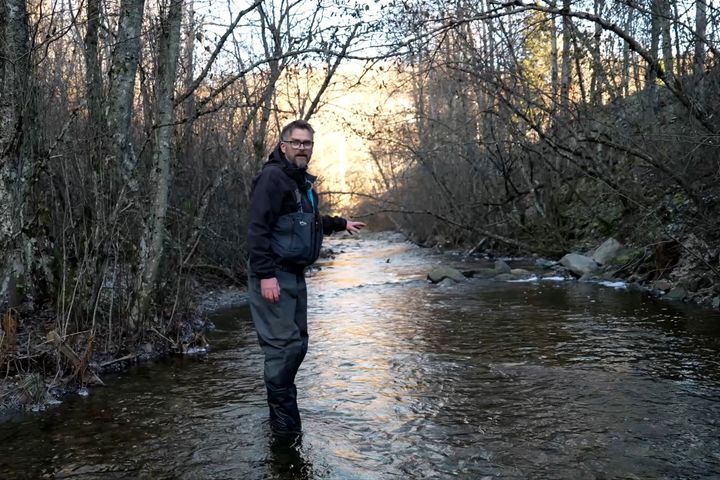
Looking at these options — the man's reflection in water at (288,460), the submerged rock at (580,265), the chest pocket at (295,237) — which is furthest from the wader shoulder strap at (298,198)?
the submerged rock at (580,265)

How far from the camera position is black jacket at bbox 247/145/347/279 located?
13.7ft

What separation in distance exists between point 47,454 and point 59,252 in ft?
9.98

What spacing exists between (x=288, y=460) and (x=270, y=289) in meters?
1.12

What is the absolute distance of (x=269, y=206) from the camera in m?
4.20

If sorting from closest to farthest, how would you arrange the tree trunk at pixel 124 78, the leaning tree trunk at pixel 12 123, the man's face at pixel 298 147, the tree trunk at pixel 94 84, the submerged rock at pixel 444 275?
the man's face at pixel 298 147
the leaning tree trunk at pixel 12 123
the tree trunk at pixel 94 84
the tree trunk at pixel 124 78
the submerged rock at pixel 444 275

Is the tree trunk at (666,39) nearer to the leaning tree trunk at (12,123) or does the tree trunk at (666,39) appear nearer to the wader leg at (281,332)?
the wader leg at (281,332)

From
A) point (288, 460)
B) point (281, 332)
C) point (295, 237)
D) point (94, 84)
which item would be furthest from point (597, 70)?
point (288, 460)

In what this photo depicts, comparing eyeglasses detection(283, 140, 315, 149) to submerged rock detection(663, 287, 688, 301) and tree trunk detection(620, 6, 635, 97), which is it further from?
submerged rock detection(663, 287, 688, 301)

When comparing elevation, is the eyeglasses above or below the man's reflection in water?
above

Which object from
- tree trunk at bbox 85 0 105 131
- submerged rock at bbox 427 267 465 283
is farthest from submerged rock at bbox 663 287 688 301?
tree trunk at bbox 85 0 105 131

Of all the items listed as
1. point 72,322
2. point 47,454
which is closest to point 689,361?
point 47,454

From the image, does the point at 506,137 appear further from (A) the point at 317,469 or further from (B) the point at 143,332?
(A) the point at 317,469

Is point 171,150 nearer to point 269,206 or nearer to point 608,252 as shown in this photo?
point 269,206

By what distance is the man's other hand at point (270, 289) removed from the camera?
4.16 meters
